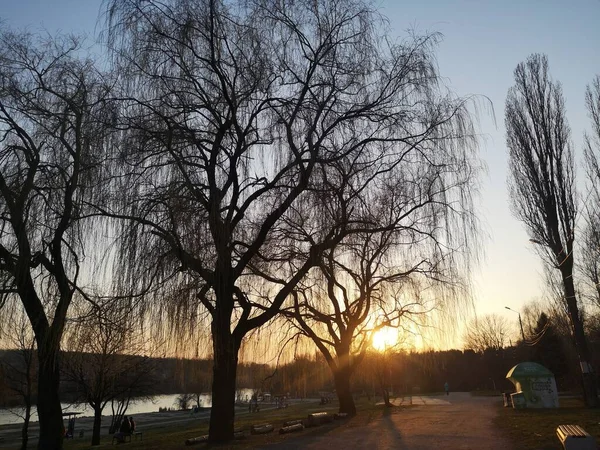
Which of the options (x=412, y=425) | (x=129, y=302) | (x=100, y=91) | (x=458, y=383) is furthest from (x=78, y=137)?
(x=458, y=383)

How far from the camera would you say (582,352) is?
66.0 feet

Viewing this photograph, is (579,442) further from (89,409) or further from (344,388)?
(89,409)

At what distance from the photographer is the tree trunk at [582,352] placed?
1981 centimetres

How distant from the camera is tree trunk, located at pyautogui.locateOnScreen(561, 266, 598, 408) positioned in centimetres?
1981

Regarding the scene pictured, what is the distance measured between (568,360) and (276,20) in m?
44.4

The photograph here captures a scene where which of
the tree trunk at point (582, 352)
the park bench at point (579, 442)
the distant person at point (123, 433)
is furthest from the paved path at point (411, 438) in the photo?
the distant person at point (123, 433)

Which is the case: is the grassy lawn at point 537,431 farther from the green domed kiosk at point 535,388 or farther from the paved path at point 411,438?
the green domed kiosk at point 535,388

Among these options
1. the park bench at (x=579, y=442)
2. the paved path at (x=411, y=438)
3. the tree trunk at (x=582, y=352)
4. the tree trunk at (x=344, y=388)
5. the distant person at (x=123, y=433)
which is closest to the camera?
the park bench at (x=579, y=442)

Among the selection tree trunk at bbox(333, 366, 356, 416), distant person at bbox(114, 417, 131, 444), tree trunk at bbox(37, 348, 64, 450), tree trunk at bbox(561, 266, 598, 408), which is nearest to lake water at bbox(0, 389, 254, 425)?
distant person at bbox(114, 417, 131, 444)

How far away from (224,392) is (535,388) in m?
16.8

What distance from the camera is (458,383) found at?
6216 centimetres

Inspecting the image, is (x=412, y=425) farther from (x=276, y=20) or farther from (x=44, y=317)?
(x=276, y=20)

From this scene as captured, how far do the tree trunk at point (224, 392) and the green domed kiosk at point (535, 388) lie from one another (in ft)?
53.1

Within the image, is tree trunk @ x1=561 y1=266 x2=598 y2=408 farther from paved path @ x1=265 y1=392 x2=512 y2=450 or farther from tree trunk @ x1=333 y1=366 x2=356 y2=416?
tree trunk @ x1=333 y1=366 x2=356 y2=416
